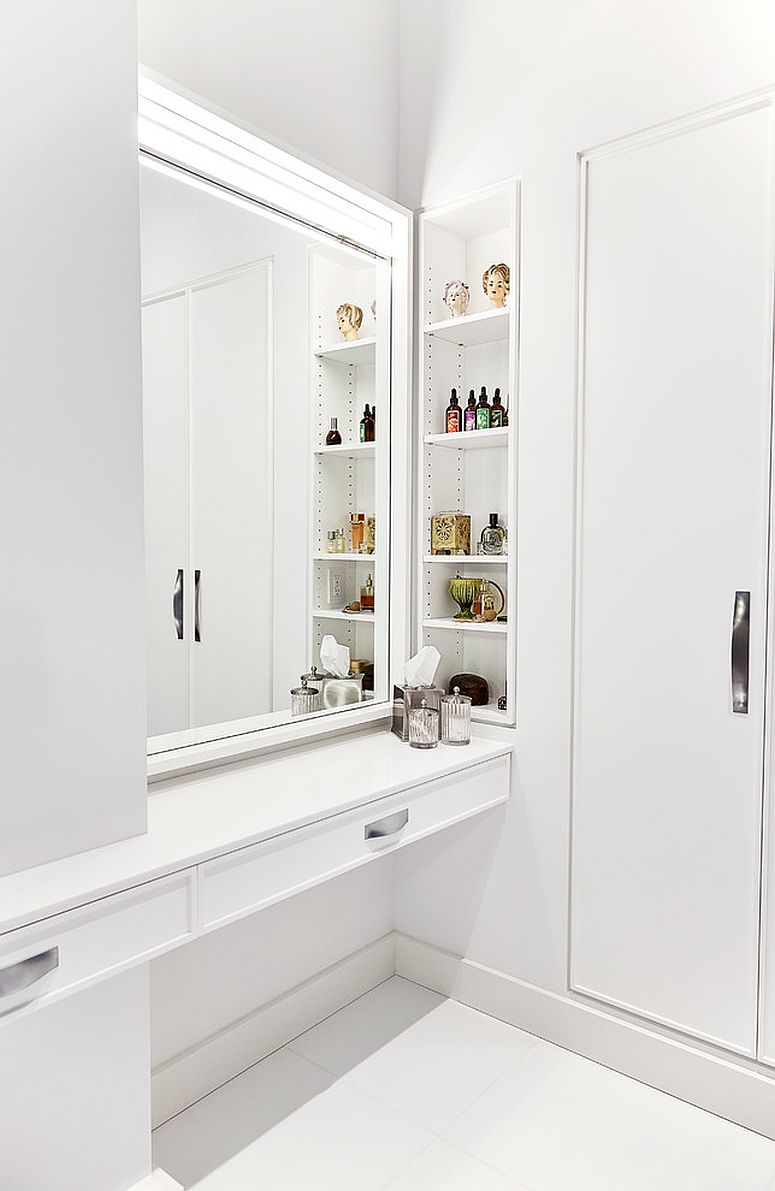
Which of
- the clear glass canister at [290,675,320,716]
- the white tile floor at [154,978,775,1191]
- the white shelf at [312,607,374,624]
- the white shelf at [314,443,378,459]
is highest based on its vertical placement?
the white shelf at [314,443,378,459]

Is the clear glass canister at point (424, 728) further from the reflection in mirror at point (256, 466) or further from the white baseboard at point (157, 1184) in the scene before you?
the white baseboard at point (157, 1184)

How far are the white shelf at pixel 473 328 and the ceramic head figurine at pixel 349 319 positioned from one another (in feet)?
0.65

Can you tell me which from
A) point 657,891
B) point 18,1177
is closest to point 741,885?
point 657,891

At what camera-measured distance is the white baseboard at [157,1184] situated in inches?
60.3

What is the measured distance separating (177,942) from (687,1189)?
3.83 feet

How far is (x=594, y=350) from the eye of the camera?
6.65 ft

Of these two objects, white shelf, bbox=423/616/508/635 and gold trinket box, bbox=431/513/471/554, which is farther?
gold trinket box, bbox=431/513/471/554

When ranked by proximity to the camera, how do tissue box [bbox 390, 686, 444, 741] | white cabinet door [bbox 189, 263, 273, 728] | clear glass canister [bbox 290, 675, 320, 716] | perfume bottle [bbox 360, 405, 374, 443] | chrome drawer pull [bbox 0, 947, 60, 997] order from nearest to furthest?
chrome drawer pull [bbox 0, 947, 60, 997], white cabinet door [bbox 189, 263, 273, 728], clear glass canister [bbox 290, 675, 320, 716], tissue box [bbox 390, 686, 444, 741], perfume bottle [bbox 360, 405, 374, 443]

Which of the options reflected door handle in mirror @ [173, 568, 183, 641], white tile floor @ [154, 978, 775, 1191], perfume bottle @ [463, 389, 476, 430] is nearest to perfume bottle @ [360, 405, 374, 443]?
perfume bottle @ [463, 389, 476, 430]

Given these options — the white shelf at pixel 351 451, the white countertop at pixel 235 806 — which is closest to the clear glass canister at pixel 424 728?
the white countertop at pixel 235 806

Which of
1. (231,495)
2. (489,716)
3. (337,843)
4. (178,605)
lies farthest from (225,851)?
(489,716)

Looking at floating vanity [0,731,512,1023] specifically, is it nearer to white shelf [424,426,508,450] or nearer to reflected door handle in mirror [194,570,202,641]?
reflected door handle in mirror [194,570,202,641]

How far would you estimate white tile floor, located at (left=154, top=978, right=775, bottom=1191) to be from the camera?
169 centimetres

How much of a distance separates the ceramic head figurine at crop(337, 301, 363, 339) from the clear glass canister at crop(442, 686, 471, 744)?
3.48 feet
